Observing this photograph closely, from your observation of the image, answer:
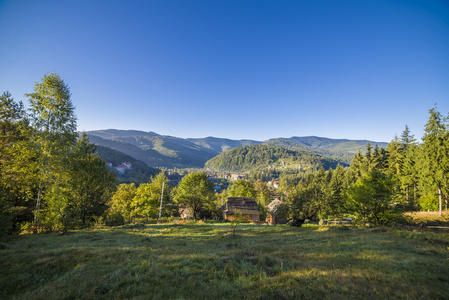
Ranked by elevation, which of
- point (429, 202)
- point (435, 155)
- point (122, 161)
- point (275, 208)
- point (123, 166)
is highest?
point (435, 155)

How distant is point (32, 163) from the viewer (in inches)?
582

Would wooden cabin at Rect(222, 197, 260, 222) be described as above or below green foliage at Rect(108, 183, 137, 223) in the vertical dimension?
below

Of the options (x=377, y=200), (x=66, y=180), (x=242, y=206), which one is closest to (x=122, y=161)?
(x=242, y=206)

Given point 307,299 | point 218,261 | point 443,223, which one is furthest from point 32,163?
point 443,223

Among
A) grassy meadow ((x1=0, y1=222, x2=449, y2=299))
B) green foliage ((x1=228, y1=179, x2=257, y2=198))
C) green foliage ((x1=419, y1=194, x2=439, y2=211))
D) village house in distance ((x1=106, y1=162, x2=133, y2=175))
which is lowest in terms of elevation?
village house in distance ((x1=106, y1=162, x2=133, y2=175))

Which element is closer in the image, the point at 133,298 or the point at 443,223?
the point at 133,298

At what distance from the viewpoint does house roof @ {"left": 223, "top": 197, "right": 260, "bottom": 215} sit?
45406 millimetres

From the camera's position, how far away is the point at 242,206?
153 feet

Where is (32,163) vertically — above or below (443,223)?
above

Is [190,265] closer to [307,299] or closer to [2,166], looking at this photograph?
[307,299]

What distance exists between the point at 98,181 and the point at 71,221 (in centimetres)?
542

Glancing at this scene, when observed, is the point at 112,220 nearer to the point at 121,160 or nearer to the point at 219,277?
the point at 219,277

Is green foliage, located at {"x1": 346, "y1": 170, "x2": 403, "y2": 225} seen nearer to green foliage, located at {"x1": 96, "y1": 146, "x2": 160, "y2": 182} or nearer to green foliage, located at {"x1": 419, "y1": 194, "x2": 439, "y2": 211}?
green foliage, located at {"x1": 419, "y1": 194, "x2": 439, "y2": 211}

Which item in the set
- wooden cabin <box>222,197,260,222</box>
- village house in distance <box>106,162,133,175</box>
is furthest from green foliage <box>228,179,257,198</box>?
village house in distance <box>106,162,133,175</box>
